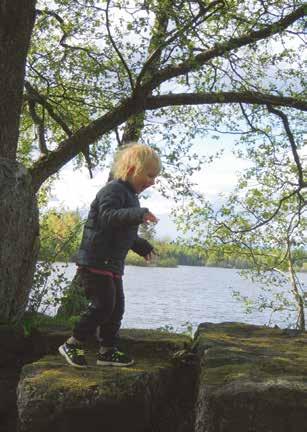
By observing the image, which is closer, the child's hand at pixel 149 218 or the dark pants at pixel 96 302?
the child's hand at pixel 149 218

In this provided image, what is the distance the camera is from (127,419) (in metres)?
3.28

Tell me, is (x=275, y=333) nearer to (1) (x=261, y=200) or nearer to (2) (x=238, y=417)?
(2) (x=238, y=417)

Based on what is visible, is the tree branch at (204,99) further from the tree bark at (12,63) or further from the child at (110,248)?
the child at (110,248)

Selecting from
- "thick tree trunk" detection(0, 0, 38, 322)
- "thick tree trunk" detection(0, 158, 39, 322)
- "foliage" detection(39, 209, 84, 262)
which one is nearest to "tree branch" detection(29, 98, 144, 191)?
"foliage" detection(39, 209, 84, 262)

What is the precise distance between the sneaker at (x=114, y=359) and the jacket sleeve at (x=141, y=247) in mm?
806

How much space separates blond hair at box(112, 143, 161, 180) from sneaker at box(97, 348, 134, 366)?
134 cm

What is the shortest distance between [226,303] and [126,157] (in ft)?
90.7

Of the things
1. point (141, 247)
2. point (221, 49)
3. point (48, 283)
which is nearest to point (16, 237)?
point (141, 247)

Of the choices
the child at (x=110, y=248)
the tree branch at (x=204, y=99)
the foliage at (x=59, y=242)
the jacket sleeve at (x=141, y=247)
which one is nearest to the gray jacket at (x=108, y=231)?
the child at (x=110, y=248)

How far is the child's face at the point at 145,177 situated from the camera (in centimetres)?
407

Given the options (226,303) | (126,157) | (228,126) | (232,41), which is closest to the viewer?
(126,157)

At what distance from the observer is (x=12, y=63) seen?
6.18 meters

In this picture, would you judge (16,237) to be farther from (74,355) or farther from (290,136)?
(290,136)

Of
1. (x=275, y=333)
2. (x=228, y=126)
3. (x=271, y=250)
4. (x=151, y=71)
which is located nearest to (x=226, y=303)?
(x=271, y=250)
